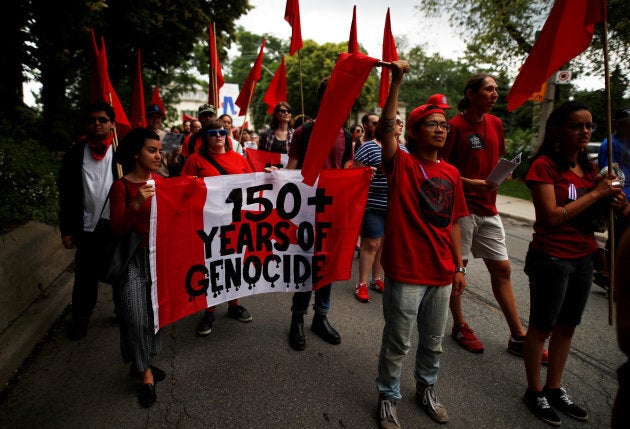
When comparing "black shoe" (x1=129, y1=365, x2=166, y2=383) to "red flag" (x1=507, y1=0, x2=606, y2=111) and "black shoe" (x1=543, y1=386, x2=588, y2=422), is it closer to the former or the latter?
"black shoe" (x1=543, y1=386, x2=588, y2=422)

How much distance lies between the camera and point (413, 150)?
7.84 feet

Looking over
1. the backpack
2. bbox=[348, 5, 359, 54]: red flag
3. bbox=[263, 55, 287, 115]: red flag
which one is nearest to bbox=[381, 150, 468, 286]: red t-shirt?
the backpack

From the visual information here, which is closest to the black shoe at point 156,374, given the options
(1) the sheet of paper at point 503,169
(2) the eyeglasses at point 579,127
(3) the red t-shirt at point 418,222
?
(3) the red t-shirt at point 418,222

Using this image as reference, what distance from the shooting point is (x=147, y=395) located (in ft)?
8.24

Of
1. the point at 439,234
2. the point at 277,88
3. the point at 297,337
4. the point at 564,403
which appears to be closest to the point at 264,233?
the point at 297,337

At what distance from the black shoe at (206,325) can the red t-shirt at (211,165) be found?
4.17 ft

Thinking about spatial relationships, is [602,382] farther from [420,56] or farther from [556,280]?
[420,56]

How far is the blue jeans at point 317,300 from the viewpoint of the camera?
3271 millimetres

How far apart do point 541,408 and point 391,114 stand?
2049 millimetres

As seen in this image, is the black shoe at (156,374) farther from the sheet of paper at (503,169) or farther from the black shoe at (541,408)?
the sheet of paper at (503,169)

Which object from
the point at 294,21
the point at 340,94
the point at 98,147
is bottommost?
the point at 98,147

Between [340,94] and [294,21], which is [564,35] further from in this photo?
[294,21]

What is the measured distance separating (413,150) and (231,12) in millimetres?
11689

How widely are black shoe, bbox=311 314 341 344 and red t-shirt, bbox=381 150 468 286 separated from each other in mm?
1268
